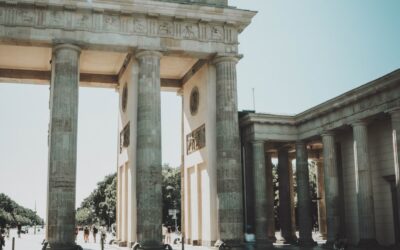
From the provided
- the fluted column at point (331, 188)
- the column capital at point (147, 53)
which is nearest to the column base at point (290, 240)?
the fluted column at point (331, 188)

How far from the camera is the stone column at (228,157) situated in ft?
105

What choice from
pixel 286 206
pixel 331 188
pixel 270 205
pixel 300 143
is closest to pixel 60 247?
pixel 331 188

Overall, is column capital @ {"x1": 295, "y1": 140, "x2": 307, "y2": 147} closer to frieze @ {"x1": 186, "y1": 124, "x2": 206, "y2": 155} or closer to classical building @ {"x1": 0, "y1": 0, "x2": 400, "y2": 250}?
classical building @ {"x1": 0, "y1": 0, "x2": 400, "y2": 250}

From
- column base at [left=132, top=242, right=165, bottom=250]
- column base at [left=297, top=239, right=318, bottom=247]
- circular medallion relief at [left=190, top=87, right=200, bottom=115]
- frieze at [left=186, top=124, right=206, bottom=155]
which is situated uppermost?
circular medallion relief at [left=190, top=87, right=200, bottom=115]

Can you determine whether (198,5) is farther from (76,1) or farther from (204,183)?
(204,183)

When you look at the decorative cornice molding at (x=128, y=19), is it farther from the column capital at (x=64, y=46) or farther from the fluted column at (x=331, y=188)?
the fluted column at (x=331, y=188)

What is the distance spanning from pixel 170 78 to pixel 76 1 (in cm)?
1209

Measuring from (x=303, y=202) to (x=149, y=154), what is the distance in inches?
664

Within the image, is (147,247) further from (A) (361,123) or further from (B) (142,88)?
(A) (361,123)

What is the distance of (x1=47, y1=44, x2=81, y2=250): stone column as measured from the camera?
93.3 feet

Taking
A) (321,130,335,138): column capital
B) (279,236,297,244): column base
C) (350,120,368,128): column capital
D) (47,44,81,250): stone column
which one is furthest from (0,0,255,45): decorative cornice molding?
(279,236,297,244): column base

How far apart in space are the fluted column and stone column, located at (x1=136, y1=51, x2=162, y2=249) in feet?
47.2

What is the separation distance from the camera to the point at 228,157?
108 feet

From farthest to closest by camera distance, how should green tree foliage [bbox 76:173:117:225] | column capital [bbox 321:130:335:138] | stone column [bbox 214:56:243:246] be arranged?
green tree foliage [bbox 76:173:117:225], column capital [bbox 321:130:335:138], stone column [bbox 214:56:243:246]
